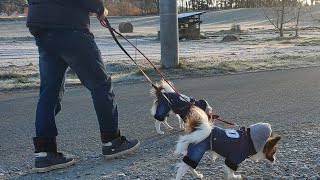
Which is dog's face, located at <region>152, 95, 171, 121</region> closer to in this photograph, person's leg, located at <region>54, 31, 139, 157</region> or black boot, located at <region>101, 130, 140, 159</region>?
black boot, located at <region>101, 130, 140, 159</region>

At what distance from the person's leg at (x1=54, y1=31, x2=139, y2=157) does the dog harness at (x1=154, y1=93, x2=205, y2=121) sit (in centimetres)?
126

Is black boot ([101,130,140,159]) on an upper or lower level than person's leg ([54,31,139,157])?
lower

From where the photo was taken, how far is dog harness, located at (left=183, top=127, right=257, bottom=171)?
3781 mm

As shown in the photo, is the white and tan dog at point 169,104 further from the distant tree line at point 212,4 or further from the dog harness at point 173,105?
the distant tree line at point 212,4

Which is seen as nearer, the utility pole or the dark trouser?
the dark trouser

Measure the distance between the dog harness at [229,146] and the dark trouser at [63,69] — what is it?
1.07 metres

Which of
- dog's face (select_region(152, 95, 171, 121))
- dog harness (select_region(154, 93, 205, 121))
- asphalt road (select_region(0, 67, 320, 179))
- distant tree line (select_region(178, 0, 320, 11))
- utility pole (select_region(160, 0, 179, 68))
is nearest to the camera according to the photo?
asphalt road (select_region(0, 67, 320, 179))

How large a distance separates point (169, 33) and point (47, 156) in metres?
7.52

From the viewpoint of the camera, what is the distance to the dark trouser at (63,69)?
4148mm

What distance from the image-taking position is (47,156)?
13.9 ft

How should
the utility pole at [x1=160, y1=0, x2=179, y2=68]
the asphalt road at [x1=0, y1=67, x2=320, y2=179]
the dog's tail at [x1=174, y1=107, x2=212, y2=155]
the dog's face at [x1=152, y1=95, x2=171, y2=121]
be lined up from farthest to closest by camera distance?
the utility pole at [x1=160, y1=0, x2=179, y2=68], the dog's face at [x1=152, y1=95, x2=171, y2=121], the asphalt road at [x1=0, y1=67, x2=320, y2=179], the dog's tail at [x1=174, y1=107, x2=212, y2=155]

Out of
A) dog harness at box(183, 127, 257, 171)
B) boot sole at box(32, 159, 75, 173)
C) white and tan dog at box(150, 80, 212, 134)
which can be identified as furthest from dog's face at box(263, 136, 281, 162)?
boot sole at box(32, 159, 75, 173)

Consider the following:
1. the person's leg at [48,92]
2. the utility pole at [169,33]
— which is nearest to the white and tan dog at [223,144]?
the person's leg at [48,92]

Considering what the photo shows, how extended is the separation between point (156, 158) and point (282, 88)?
4986 millimetres
